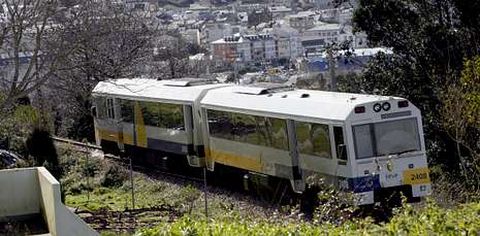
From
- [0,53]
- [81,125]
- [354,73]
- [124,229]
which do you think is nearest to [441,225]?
[124,229]

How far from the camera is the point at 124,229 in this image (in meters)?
16.3

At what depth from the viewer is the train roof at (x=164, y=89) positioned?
Answer: 79.5 ft

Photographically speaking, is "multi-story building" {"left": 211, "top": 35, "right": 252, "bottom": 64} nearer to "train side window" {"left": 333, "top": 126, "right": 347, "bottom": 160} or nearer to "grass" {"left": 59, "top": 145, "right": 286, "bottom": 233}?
"grass" {"left": 59, "top": 145, "right": 286, "bottom": 233}

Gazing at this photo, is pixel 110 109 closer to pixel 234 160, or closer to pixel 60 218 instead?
pixel 234 160

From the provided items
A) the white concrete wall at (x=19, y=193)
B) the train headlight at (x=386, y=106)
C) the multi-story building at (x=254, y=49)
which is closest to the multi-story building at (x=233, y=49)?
the multi-story building at (x=254, y=49)

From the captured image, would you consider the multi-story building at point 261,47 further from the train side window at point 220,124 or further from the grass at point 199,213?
the train side window at point 220,124

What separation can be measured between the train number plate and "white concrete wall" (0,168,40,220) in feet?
24.9

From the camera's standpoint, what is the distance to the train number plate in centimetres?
1775

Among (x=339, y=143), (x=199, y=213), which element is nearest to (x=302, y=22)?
(x=339, y=143)

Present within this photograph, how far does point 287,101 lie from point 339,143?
219 cm

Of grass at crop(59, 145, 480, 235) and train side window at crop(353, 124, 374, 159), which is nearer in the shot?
grass at crop(59, 145, 480, 235)

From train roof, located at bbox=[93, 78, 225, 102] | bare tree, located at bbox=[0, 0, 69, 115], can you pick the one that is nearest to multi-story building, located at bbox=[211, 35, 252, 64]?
train roof, located at bbox=[93, 78, 225, 102]

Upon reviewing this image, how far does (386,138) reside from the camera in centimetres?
1794

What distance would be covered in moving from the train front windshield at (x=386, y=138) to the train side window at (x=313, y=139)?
679mm
